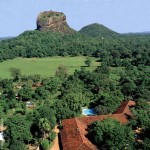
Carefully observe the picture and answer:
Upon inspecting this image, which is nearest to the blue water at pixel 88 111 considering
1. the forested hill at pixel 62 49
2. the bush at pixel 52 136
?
the bush at pixel 52 136

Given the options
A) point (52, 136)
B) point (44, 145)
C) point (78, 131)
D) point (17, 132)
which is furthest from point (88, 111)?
point (17, 132)

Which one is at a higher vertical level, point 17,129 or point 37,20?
point 37,20

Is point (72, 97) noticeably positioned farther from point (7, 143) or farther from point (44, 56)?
point (44, 56)

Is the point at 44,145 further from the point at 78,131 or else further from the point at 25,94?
the point at 25,94

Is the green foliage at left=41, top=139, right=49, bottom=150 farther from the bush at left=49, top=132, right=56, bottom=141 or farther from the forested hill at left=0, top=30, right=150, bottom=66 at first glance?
the forested hill at left=0, top=30, right=150, bottom=66

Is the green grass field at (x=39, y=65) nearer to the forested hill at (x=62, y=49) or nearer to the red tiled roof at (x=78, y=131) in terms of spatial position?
the forested hill at (x=62, y=49)

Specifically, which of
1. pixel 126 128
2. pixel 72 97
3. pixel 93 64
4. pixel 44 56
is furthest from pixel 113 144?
pixel 44 56

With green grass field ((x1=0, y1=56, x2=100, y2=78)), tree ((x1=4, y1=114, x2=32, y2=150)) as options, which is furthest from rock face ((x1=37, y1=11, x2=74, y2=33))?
tree ((x1=4, y1=114, x2=32, y2=150))
